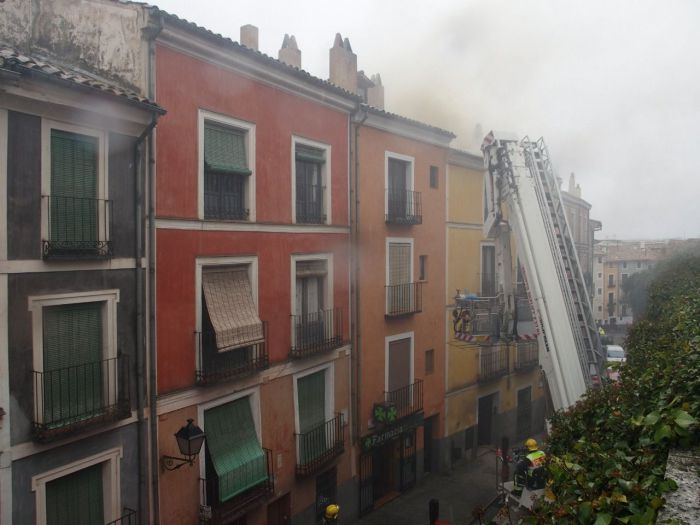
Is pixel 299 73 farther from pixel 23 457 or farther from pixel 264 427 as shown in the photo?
pixel 23 457

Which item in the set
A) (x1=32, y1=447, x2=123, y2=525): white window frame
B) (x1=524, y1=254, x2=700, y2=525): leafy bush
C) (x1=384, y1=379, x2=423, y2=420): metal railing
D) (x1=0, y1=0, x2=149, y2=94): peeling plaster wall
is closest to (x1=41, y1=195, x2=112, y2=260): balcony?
(x1=0, y1=0, x2=149, y2=94): peeling plaster wall

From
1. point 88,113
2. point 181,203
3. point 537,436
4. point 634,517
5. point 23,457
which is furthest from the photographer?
point 537,436

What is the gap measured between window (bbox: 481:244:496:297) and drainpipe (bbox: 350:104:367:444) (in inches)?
266

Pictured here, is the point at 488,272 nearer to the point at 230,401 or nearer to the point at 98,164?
the point at 230,401

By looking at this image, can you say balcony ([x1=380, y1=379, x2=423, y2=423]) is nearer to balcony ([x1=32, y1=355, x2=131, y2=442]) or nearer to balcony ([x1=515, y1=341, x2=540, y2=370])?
balcony ([x1=515, y1=341, x2=540, y2=370])

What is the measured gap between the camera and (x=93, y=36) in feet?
29.3

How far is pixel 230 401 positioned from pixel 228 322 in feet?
4.84

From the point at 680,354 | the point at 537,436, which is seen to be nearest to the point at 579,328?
the point at 680,354

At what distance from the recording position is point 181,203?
941 centimetres

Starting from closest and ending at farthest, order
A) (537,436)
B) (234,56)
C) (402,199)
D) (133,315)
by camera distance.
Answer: (133,315)
(234,56)
(402,199)
(537,436)

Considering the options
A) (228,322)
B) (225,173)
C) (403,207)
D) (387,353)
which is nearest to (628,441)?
(228,322)

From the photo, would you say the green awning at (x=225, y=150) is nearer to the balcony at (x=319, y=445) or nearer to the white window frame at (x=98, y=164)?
the white window frame at (x=98, y=164)

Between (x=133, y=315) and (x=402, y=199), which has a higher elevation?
(x=402, y=199)

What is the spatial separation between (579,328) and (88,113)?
7.67 metres
